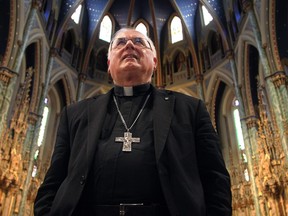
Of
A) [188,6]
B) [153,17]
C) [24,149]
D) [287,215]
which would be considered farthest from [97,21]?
[287,215]

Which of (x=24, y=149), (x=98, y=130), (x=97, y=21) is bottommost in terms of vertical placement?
(x=98, y=130)

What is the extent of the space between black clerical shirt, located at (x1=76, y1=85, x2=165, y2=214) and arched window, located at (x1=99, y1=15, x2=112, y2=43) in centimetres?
1973

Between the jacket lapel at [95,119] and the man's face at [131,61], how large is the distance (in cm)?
19

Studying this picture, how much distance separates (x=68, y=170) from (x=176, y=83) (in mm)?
18015

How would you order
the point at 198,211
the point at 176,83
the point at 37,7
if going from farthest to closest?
the point at 176,83
the point at 37,7
the point at 198,211

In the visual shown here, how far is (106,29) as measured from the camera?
21281mm

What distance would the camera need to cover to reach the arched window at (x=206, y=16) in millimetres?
18969

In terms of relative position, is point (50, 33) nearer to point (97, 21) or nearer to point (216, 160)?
point (97, 21)

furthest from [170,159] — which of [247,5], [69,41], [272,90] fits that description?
[69,41]

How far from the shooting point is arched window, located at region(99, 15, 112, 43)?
2092 cm

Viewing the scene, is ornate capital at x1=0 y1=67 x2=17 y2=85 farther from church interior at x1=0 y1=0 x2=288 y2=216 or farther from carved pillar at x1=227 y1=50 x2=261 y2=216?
carved pillar at x1=227 y1=50 x2=261 y2=216

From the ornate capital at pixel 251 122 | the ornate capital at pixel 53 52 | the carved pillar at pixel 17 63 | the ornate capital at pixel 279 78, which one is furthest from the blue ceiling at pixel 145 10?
the ornate capital at pixel 279 78

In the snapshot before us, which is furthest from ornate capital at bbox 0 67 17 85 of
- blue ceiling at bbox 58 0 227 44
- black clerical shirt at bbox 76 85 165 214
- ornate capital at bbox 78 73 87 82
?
black clerical shirt at bbox 76 85 165 214

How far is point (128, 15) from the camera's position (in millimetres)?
20859
